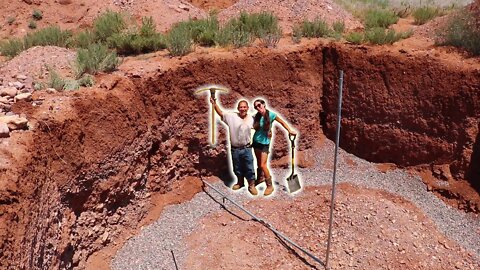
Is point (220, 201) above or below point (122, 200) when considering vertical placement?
below

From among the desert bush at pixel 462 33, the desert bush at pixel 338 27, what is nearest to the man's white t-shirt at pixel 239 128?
the desert bush at pixel 338 27

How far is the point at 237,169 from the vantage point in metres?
7.87

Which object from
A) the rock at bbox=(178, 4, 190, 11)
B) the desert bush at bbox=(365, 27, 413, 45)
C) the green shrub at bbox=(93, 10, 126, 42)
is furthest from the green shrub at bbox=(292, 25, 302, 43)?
the green shrub at bbox=(93, 10, 126, 42)

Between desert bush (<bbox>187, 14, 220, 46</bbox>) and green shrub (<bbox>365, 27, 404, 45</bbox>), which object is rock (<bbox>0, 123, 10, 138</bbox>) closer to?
desert bush (<bbox>187, 14, 220, 46</bbox>)

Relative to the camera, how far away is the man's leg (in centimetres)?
752

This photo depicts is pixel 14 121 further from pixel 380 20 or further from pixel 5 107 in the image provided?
pixel 380 20

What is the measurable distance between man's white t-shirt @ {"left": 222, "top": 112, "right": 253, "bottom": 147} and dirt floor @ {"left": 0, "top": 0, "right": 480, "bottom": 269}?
1656mm

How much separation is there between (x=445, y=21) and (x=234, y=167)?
20.1 ft

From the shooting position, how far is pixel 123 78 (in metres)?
7.49

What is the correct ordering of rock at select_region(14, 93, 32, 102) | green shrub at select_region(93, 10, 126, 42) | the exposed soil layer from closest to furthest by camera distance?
rock at select_region(14, 93, 32, 102)
the exposed soil layer
green shrub at select_region(93, 10, 126, 42)

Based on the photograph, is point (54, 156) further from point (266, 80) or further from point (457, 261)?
point (457, 261)

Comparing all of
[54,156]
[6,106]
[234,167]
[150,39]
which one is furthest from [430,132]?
[6,106]

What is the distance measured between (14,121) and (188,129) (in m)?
3.76

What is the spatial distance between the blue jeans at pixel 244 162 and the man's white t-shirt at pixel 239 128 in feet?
0.66
